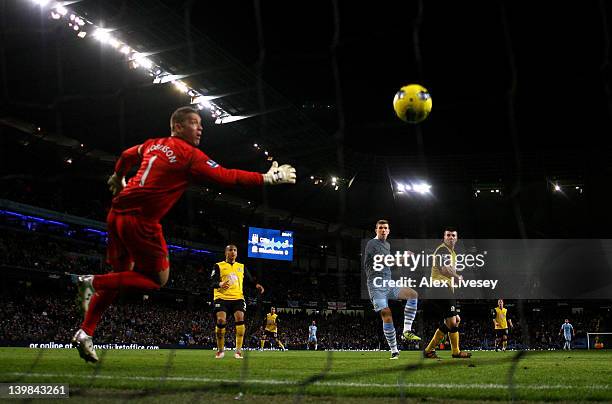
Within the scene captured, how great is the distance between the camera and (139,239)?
18.8ft

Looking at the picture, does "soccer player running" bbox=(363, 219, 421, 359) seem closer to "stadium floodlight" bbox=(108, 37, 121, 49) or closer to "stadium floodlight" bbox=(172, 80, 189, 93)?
"stadium floodlight" bbox=(108, 37, 121, 49)

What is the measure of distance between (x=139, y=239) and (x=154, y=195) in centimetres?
44

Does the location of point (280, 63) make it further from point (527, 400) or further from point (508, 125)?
point (527, 400)

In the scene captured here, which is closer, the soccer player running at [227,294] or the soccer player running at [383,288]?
the soccer player running at [383,288]

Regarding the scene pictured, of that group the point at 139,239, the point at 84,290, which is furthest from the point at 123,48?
the point at 139,239

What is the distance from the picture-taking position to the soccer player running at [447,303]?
11609mm

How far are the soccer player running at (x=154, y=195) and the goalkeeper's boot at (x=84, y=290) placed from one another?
131 millimetres

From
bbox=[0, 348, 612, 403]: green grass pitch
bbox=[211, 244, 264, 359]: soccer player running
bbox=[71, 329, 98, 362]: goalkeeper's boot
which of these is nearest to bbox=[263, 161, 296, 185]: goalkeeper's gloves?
bbox=[0, 348, 612, 403]: green grass pitch

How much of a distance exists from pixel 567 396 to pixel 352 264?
62.1 metres

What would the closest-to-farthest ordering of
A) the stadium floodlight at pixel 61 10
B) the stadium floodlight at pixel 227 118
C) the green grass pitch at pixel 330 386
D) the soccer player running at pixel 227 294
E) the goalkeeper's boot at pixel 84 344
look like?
the green grass pitch at pixel 330 386
the goalkeeper's boot at pixel 84 344
the soccer player running at pixel 227 294
the stadium floodlight at pixel 61 10
the stadium floodlight at pixel 227 118

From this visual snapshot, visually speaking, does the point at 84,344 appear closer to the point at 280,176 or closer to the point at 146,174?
the point at 146,174

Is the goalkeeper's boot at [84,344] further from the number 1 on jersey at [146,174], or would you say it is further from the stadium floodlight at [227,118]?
the stadium floodlight at [227,118]

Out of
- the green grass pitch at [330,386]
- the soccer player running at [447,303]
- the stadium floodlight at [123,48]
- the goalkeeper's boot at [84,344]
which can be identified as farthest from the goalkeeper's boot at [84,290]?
the stadium floodlight at [123,48]

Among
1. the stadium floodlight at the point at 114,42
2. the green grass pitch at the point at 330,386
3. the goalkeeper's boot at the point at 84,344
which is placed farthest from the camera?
the stadium floodlight at the point at 114,42
